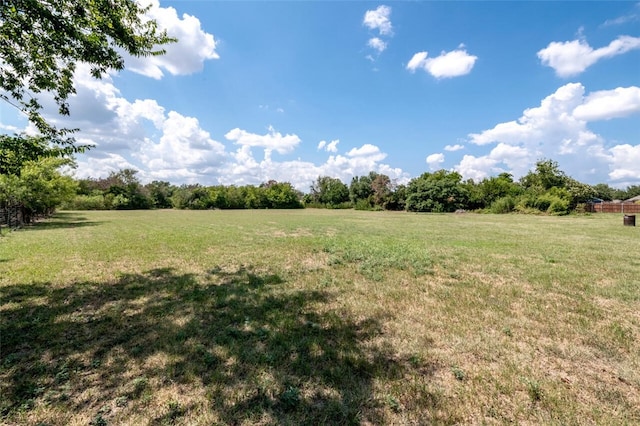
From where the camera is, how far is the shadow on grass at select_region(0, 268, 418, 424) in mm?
2488

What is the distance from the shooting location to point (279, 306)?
4785 mm

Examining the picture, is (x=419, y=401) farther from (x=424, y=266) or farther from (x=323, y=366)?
(x=424, y=266)

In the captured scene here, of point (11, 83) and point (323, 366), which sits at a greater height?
point (11, 83)

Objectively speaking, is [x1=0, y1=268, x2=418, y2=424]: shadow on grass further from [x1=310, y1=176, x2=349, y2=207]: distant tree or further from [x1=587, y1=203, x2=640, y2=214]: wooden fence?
[x1=310, y1=176, x2=349, y2=207]: distant tree

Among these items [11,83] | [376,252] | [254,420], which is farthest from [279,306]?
[11,83]

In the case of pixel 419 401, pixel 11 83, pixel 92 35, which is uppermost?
pixel 92 35

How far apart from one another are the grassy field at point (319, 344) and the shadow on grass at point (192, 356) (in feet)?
0.06

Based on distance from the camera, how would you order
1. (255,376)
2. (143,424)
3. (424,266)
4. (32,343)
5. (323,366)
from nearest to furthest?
(143,424) < (255,376) < (323,366) < (32,343) < (424,266)

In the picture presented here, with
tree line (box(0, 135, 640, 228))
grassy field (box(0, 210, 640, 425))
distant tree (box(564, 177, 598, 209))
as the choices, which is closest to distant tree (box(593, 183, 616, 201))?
tree line (box(0, 135, 640, 228))

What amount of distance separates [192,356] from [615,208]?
182 feet

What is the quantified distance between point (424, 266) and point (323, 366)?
202 inches

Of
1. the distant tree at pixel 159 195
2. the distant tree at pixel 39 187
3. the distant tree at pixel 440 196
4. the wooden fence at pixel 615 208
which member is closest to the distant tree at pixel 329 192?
the distant tree at pixel 440 196

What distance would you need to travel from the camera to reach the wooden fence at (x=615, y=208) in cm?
3626

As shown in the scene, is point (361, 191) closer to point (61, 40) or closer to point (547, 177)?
point (547, 177)
